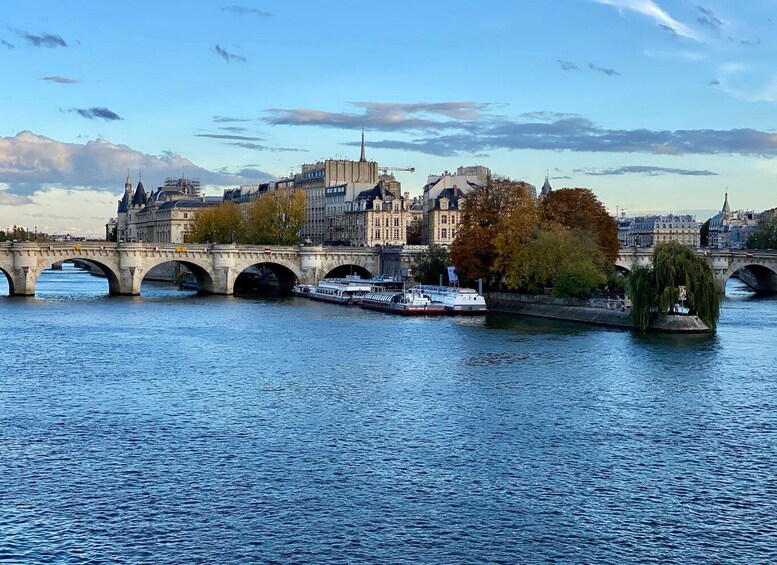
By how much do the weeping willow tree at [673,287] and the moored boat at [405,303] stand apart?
2120cm

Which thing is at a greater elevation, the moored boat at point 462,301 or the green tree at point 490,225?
the green tree at point 490,225

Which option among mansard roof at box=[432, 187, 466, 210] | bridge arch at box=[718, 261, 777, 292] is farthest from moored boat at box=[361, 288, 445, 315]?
mansard roof at box=[432, 187, 466, 210]

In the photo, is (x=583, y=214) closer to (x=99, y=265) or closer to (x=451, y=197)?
(x=99, y=265)

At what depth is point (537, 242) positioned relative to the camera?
7881 cm

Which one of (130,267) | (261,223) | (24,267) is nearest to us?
(24,267)

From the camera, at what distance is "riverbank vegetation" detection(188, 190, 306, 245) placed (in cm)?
12556

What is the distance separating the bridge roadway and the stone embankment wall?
1944cm

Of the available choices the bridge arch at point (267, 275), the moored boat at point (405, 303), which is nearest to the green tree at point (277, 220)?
the bridge arch at point (267, 275)

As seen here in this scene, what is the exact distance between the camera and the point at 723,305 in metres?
90.2

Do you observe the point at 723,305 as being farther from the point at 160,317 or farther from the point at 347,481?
the point at 347,481

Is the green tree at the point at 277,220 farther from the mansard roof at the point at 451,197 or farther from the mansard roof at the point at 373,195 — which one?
the mansard roof at the point at 373,195

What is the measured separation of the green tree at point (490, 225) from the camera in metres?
83.0

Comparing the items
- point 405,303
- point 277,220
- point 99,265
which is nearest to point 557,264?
point 405,303

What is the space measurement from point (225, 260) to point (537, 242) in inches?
1423
